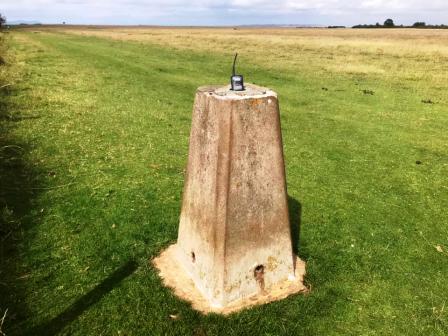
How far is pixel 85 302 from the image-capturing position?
539 cm

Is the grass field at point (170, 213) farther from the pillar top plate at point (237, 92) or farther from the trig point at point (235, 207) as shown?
the pillar top plate at point (237, 92)

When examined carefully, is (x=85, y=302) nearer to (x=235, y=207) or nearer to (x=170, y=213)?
(x=235, y=207)

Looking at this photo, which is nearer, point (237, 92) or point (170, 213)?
point (237, 92)

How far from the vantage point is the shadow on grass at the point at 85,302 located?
492 cm

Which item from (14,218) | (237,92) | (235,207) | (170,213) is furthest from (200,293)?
(14,218)

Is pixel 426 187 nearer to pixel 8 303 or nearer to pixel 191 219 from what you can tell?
pixel 191 219

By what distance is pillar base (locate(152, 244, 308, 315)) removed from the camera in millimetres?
5299

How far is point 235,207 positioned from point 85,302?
2426 mm

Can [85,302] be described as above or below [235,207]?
below

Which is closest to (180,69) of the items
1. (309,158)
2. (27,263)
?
(309,158)

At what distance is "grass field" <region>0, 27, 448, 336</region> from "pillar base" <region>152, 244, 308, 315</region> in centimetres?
14

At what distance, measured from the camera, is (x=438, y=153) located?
11656 mm

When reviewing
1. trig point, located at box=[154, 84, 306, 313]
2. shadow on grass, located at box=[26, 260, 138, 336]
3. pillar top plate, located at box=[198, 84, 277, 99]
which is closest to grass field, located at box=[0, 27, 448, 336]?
shadow on grass, located at box=[26, 260, 138, 336]

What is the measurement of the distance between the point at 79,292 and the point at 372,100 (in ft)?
54.5
